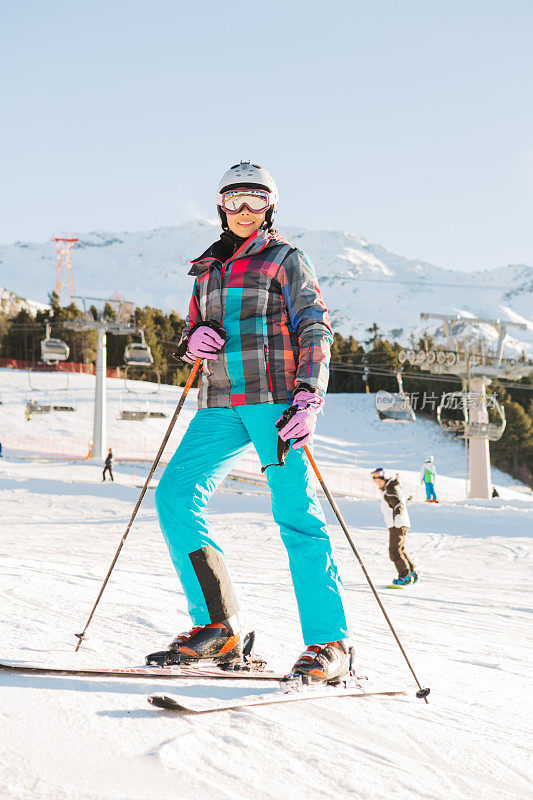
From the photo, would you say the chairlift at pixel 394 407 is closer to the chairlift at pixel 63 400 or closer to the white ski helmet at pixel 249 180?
the chairlift at pixel 63 400

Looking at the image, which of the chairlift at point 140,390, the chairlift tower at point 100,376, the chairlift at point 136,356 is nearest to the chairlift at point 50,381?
the chairlift at point 140,390

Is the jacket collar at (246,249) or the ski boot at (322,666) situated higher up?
the jacket collar at (246,249)

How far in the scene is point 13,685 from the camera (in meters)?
2.01

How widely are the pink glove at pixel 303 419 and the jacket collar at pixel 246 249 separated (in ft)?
2.02

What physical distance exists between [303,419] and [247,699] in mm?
912

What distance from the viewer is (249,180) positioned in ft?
9.11

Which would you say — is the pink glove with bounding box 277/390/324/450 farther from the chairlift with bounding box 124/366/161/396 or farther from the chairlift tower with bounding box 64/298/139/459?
the chairlift tower with bounding box 64/298/139/459

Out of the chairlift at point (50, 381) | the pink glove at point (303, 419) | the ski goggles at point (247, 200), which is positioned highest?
the ski goggles at point (247, 200)

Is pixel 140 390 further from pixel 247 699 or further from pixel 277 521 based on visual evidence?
pixel 247 699

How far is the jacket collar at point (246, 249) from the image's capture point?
267cm

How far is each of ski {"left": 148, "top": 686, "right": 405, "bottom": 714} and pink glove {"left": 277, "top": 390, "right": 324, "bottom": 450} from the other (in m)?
0.81

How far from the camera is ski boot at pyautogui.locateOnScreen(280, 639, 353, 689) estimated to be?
2.26m

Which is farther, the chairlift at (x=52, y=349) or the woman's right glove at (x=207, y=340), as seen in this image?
the chairlift at (x=52, y=349)

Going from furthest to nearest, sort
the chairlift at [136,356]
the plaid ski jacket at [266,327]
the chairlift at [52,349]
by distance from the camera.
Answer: the chairlift at [52,349]
the chairlift at [136,356]
the plaid ski jacket at [266,327]
